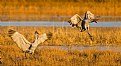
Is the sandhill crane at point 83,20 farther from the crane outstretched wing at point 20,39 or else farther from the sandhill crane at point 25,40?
the crane outstretched wing at point 20,39

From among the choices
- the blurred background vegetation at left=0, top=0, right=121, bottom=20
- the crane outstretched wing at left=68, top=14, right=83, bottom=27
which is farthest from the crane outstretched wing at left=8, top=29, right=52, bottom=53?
the blurred background vegetation at left=0, top=0, right=121, bottom=20

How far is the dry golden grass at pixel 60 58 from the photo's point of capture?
12954 millimetres

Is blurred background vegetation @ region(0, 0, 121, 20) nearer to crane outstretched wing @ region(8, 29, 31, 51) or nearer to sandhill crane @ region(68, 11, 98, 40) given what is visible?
sandhill crane @ region(68, 11, 98, 40)

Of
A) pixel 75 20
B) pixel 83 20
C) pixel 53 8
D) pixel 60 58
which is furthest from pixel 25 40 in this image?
pixel 53 8

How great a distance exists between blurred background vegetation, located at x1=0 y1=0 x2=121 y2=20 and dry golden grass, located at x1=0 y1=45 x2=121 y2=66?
20610 mm

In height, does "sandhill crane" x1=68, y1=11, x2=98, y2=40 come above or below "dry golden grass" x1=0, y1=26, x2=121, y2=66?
above

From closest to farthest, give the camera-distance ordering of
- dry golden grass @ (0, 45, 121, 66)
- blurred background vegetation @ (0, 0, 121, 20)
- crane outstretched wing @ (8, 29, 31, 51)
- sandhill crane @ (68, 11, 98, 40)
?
1. dry golden grass @ (0, 45, 121, 66)
2. crane outstretched wing @ (8, 29, 31, 51)
3. sandhill crane @ (68, 11, 98, 40)
4. blurred background vegetation @ (0, 0, 121, 20)

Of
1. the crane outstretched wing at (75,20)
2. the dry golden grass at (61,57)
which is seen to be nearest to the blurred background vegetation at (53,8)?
the crane outstretched wing at (75,20)

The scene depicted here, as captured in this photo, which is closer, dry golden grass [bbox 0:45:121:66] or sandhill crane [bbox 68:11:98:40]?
dry golden grass [bbox 0:45:121:66]

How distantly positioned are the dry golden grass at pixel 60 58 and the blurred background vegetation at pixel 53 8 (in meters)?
20.6

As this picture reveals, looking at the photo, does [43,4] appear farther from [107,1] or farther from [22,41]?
[22,41]

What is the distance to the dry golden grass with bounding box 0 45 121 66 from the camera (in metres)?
13.0

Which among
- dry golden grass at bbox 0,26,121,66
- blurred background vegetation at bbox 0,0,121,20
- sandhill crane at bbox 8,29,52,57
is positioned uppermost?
sandhill crane at bbox 8,29,52,57

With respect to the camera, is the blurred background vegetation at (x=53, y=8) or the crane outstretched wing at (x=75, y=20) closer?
the crane outstretched wing at (x=75, y=20)
